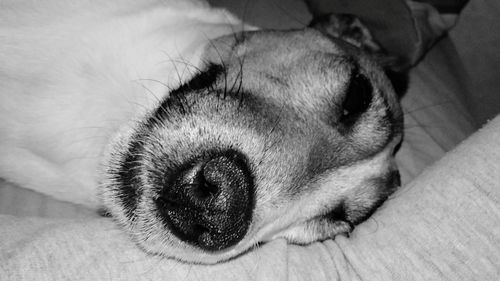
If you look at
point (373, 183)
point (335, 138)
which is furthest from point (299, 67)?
point (373, 183)

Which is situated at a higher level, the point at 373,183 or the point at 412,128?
the point at 373,183

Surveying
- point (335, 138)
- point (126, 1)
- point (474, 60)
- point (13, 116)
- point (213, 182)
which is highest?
point (126, 1)

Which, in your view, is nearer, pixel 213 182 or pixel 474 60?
Result: pixel 213 182

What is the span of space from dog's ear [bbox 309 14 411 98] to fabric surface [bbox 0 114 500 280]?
1081 millimetres

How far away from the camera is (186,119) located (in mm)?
1652

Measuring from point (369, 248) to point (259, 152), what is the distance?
62 cm

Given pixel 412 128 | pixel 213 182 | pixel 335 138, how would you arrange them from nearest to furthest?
1. pixel 213 182
2. pixel 335 138
3. pixel 412 128

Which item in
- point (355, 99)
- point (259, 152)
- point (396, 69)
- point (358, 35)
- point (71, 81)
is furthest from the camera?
point (396, 69)

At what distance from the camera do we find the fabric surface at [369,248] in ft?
4.97

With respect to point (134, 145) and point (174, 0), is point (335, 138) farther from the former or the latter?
point (174, 0)

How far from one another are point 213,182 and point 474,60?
2.51 m

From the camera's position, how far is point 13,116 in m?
2.09

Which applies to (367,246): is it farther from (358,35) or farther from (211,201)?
(358,35)

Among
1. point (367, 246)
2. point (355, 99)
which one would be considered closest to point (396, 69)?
point (355, 99)
